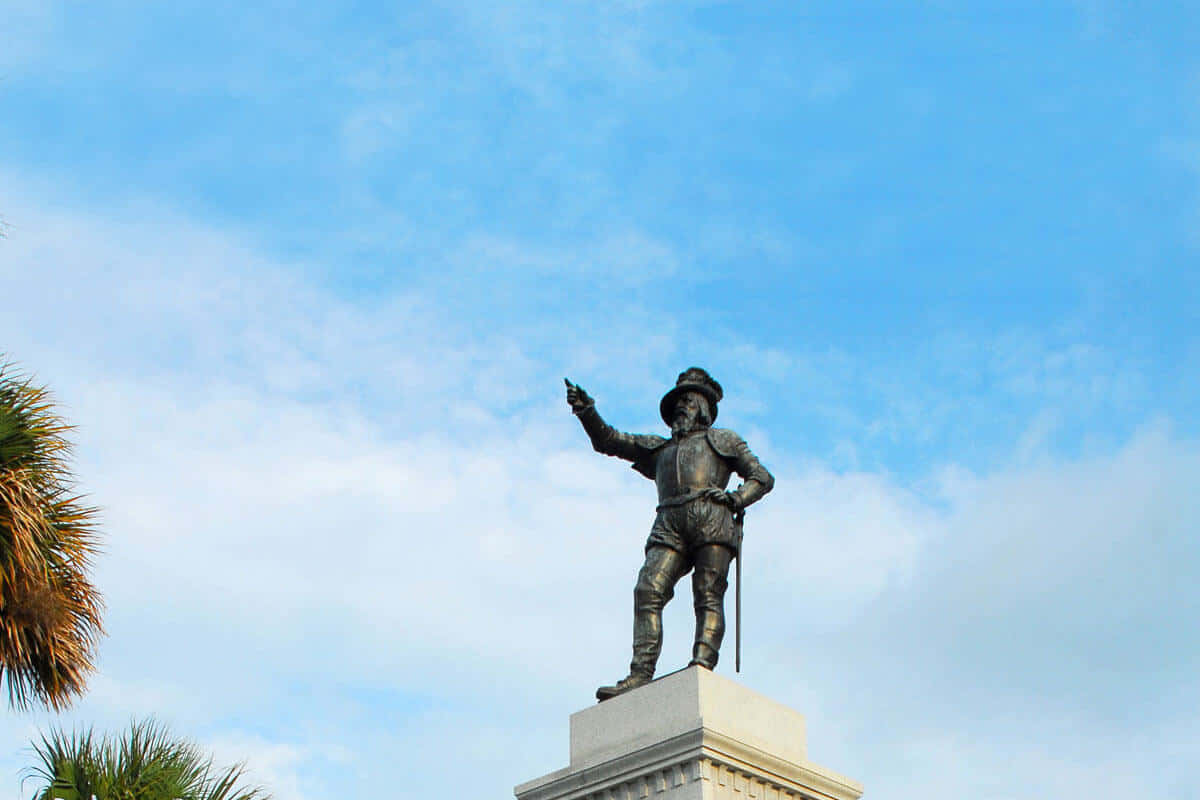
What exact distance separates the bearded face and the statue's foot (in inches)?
84.7

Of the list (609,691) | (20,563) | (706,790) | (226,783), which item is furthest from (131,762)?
(706,790)

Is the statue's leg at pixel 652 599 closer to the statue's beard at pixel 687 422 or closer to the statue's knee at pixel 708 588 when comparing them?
the statue's knee at pixel 708 588

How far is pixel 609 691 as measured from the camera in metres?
13.9

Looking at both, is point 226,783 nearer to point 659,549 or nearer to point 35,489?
point 35,489

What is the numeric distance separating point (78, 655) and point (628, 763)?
4.46m

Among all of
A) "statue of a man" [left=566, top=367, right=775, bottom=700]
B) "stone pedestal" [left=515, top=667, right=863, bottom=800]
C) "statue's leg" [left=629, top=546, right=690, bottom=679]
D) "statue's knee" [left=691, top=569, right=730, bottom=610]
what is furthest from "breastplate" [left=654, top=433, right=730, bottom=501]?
"stone pedestal" [left=515, top=667, right=863, bottom=800]

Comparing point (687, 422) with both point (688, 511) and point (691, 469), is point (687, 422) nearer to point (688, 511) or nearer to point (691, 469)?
point (691, 469)

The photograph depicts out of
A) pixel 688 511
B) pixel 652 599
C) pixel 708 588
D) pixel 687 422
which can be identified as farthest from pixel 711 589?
pixel 687 422

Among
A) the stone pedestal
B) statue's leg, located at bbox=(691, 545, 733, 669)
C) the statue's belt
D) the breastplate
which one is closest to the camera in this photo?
the stone pedestal

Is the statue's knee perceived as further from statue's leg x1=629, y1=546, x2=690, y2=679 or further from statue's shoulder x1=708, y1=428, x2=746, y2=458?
statue's shoulder x1=708, y1=428, x2=746, y2=458

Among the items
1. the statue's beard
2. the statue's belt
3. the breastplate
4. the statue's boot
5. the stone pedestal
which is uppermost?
the statue's beard

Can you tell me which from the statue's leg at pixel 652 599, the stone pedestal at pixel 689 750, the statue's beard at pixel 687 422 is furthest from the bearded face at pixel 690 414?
the stone pedestal at pixel 689 750

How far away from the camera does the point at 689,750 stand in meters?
12.9

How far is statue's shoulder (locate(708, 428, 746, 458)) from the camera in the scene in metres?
14.5
